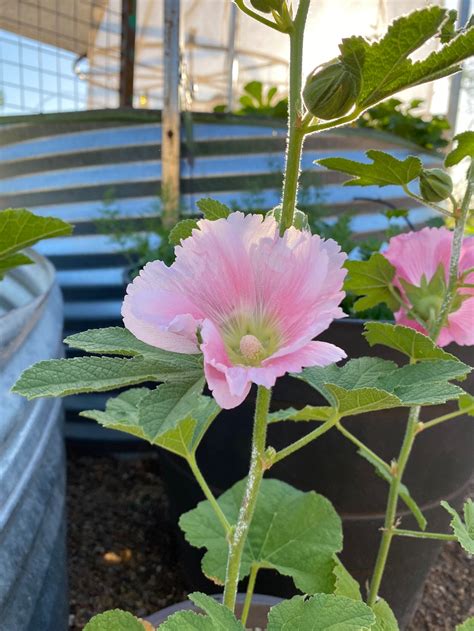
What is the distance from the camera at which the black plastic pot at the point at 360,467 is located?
0.89 m

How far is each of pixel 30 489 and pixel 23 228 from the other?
0.93ft

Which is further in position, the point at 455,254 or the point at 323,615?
the point at 455,254

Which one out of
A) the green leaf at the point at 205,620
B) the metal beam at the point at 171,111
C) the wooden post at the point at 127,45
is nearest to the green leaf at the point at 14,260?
the green leaf at the point at 205,620

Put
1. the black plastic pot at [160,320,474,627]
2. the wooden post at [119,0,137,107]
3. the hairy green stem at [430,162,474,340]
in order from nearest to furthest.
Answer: the hairy green stem at [430,162,474,340]
the black plastic pot at [160,320,474,627]
the wooden post at [119,0,137,107]

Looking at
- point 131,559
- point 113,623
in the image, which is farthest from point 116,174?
point 113,623

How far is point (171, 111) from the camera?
151cm

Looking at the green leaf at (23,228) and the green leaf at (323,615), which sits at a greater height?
the green leaf at (23,228)

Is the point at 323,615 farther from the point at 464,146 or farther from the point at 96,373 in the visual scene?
the point at 464,146

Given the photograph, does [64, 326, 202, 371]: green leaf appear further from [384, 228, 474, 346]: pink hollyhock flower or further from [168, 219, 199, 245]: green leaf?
[384, 228, 474, 346]: pink hollyhock flower

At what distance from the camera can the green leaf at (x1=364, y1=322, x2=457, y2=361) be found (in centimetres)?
46

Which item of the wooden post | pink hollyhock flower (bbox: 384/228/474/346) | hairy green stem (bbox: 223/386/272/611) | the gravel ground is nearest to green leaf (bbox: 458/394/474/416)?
pink hollyhock flower (bbox: 384/228/474/346)

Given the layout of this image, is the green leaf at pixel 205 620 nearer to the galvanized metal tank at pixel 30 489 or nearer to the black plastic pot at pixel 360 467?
the galvanized metal tank at pixel 30 489

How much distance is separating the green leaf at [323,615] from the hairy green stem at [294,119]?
25 cm

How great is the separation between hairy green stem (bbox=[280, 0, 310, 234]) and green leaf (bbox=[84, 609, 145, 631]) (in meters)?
0.33
